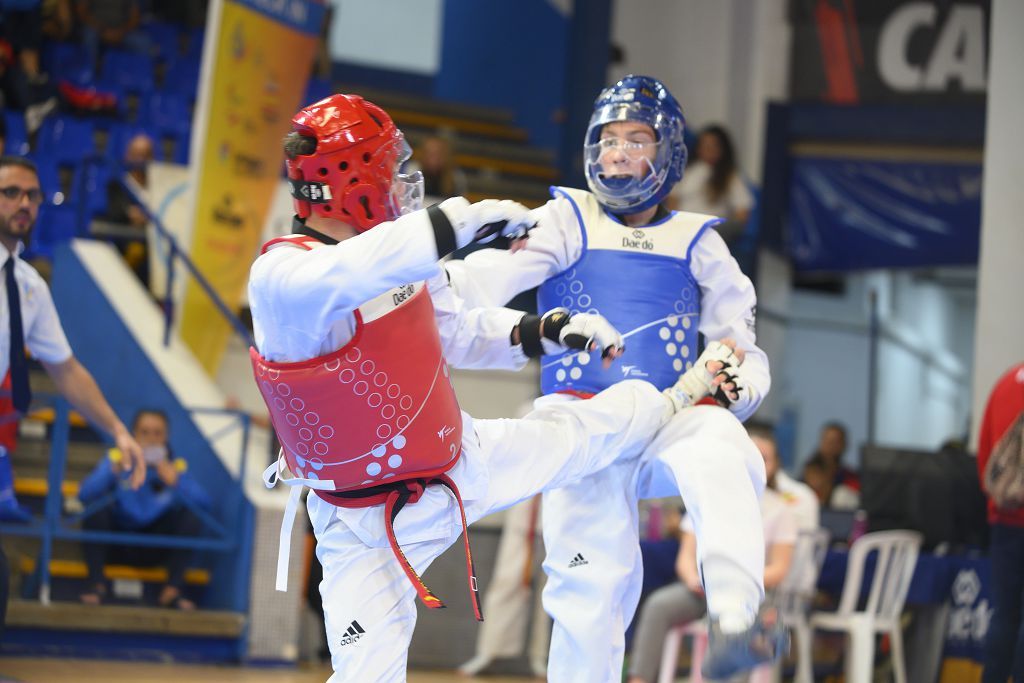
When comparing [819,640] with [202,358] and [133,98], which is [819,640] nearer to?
[202,358]

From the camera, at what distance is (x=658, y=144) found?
427 cm

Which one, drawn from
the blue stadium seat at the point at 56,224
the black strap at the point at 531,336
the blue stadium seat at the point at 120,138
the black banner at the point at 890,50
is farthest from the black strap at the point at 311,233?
the black banner at the point at 890,50

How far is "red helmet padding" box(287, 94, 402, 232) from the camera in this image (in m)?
3.48

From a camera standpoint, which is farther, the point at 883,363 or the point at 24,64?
the point at 883,363

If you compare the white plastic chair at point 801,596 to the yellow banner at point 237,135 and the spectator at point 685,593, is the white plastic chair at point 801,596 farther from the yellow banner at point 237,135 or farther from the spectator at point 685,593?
the yellow banner at point 237,135

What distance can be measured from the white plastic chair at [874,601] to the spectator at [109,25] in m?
7.69

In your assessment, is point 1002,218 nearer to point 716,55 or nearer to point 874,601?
point 874,601

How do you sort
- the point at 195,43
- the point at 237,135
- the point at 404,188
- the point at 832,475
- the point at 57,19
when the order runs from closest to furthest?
the point at 404,188
the point at 237,135
the point at 832,475
the point at 57,19
the point at 195,43

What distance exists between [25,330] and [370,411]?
81.6 inches

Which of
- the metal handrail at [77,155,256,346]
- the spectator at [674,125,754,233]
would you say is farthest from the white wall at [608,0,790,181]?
the metal handrail at [77,155,256,346]

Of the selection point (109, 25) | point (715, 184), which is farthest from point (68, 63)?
point (715, 184)

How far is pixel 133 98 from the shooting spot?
1198cm

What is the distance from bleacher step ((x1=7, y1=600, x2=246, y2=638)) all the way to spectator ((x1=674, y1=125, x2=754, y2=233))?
548 cm

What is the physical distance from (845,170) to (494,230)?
9.49 metres
